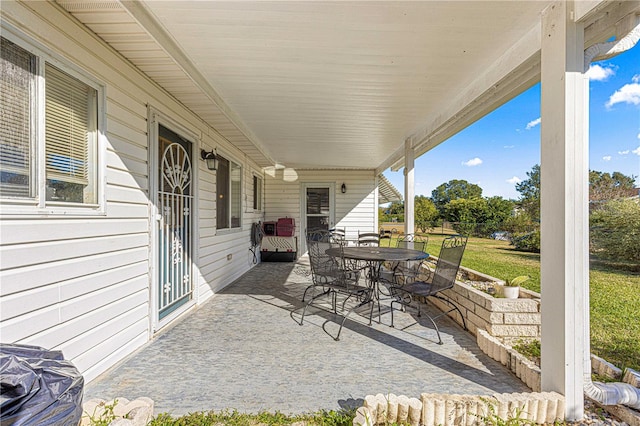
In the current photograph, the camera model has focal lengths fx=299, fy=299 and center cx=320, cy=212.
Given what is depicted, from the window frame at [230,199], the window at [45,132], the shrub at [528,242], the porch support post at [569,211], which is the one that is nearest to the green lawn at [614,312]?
the porch support post at [569,211]

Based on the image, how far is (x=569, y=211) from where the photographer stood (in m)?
1.80

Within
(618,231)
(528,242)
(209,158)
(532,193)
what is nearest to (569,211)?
(209,158)

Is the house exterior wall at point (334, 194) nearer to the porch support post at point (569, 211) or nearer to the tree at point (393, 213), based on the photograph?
the porch support post at point (569, 211)

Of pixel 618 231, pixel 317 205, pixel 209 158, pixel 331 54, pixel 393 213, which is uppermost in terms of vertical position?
pixel 331 54

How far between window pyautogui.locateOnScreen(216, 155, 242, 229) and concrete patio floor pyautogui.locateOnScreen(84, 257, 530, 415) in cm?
201

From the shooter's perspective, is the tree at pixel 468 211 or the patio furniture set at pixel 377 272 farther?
the tree at pixel 468 211

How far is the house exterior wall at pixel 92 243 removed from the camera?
5.55 feet

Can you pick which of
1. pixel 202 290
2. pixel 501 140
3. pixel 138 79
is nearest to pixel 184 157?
pixel 138 79

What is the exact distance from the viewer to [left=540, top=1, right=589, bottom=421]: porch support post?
1.79 m

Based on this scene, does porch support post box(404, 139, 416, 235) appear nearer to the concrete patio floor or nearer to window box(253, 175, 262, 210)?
the concrete patio floor

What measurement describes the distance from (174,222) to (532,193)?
24.7m

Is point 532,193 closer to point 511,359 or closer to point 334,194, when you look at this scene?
point 334,194

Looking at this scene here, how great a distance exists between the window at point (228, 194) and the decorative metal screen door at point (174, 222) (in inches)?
44.1

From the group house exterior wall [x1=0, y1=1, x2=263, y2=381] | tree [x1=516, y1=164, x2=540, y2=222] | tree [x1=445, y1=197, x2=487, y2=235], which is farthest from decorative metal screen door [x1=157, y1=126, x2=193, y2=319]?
tree [x1=445, y1=197, x2=487, y2=235]
